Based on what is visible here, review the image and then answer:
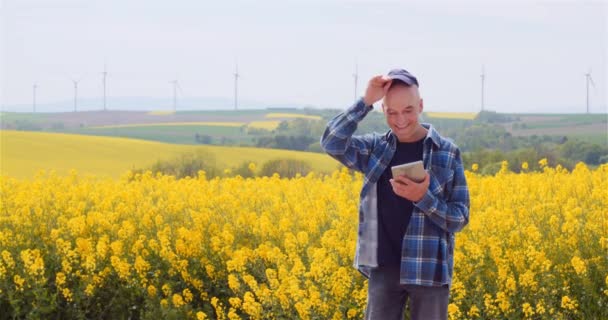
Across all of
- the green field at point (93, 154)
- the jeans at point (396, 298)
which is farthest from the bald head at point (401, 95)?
the green field at point (93, 154)

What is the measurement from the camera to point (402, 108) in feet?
14.3

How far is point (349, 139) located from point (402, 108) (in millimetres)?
340

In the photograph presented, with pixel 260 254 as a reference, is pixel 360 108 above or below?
above

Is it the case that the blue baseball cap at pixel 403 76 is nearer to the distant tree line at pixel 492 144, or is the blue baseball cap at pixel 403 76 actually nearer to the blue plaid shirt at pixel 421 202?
the blue plaid shirt at pixel 421 202

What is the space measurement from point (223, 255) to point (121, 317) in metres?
0.95

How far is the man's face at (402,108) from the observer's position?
14.3ft

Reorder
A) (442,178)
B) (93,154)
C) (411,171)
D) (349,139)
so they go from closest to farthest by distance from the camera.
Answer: (411,171)
(442,178)
(349,139)
(93,154)

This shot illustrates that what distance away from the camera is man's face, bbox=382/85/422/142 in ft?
14.3

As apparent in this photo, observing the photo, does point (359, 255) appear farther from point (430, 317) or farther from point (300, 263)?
point (300, 263)

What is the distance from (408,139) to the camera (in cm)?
Result: 452

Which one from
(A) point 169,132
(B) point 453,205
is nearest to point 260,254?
(B) point 453,205

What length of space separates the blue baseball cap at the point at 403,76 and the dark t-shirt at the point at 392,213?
0.32m

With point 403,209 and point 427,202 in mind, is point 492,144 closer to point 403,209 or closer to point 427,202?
point 403,209

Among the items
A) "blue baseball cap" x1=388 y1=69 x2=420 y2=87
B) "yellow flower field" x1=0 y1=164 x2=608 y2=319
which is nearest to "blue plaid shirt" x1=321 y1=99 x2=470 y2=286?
"blue baseball cap" x1=388 y1=69 x2=420 y2=87
